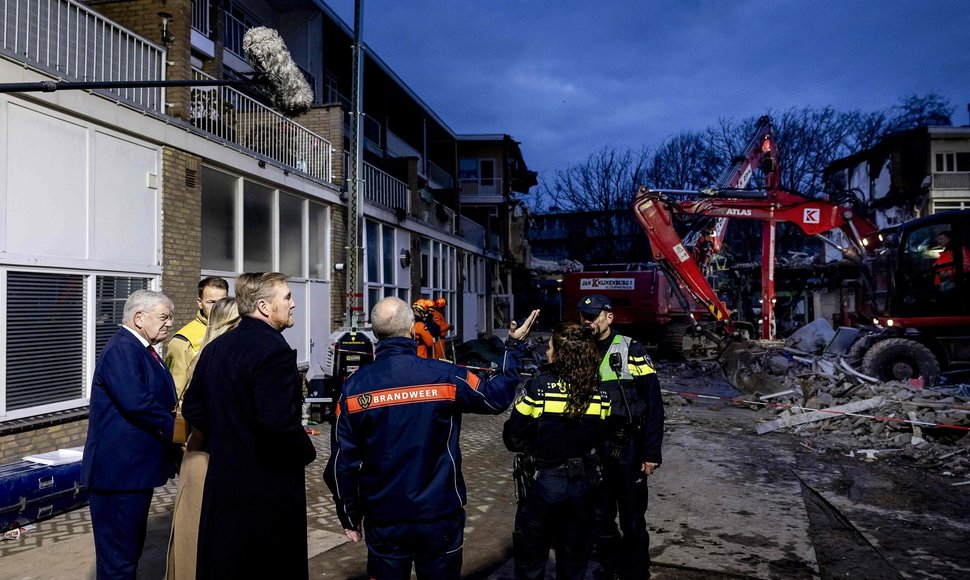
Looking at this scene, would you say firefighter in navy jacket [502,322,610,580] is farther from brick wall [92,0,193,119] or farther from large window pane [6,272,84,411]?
brick wall [92,0,193,119]

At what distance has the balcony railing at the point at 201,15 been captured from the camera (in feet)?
49.0

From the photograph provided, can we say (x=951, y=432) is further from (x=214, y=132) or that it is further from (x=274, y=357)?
(x=214, y=132)

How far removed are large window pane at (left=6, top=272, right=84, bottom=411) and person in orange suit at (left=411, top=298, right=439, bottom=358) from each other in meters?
4.24

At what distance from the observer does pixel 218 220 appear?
1016 centimetres

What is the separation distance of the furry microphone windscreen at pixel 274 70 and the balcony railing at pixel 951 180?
114 ft

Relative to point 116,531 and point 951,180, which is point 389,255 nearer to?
point 116,531

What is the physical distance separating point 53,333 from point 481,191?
25522 millimetres

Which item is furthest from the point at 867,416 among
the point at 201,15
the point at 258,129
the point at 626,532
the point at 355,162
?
the point at 201,15

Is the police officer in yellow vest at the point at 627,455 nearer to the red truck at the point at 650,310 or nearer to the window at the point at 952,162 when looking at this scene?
the red truck at the point at 650,310

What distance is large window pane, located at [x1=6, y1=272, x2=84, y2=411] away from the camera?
687 centimetres

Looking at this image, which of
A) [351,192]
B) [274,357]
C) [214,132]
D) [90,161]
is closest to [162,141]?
[90,161]

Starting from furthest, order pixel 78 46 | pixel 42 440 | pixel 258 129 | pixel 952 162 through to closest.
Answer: pixel 952 162 → pixel 258 129 → pixel 78 46 → pixel 42 440

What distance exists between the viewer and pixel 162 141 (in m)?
8.76

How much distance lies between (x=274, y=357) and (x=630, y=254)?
42.3m
